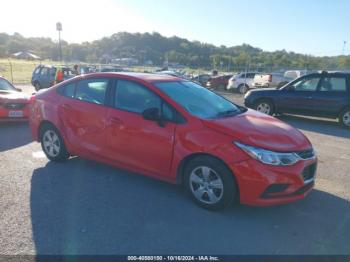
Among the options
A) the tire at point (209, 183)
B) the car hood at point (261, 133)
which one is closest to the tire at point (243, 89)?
the car hood at point (261, 133)

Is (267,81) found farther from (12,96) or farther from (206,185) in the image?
(206,185)

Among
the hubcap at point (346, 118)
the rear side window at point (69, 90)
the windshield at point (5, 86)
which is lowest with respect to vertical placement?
the hubcap at point (346, 118)

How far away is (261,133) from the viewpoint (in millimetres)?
4047

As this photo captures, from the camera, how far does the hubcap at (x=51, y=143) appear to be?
565 centimetres

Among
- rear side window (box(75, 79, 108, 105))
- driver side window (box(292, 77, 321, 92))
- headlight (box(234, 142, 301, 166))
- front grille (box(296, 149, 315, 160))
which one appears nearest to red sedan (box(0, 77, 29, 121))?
rear side window (box(75, 79, 108, 105))

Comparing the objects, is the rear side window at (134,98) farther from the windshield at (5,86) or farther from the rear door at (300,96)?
the rear door at (300,96)

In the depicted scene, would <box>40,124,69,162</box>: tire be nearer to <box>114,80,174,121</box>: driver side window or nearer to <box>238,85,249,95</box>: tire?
<box>114,80,174,121</box>: driver side window

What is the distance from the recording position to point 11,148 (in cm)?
671

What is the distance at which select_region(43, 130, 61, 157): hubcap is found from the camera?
5652 millimetres

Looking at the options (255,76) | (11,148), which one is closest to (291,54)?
(255,76)

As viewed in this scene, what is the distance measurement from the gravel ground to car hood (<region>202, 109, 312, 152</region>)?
86cm

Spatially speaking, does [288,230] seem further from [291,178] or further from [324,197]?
[324,197]

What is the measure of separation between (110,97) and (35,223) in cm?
201

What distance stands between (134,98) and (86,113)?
2.85ft
